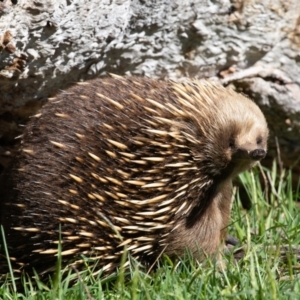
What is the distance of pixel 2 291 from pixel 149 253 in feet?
2.42

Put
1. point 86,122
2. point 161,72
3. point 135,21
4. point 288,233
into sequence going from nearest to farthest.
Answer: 1. point 86,122
2. point 288,233
3. point 135,21
4. point 161,72

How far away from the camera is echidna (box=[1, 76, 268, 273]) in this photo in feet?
11.2

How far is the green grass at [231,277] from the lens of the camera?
2.83 meters

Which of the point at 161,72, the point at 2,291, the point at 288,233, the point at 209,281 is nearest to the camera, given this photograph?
the point at 209,281

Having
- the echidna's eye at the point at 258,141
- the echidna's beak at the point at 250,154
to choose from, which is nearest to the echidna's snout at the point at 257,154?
the echidna's beak at the point at 250,154

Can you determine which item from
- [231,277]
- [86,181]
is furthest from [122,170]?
[231,277]

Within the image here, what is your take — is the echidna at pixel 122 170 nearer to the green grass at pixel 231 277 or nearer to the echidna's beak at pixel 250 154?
the echidna's beak at pixel 250 154

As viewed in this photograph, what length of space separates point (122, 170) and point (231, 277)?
74 centimetres

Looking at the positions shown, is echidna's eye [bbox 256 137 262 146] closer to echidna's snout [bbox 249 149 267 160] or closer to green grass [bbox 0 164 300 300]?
echidna's snout [bbox 249 149 267 160]

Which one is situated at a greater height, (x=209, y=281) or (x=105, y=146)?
(x=105, y=146)

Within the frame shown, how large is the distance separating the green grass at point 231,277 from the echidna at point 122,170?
161mm

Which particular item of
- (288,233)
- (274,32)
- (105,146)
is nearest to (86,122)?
(105,146)

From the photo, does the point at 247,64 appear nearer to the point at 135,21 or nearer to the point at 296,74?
the point at 296,74

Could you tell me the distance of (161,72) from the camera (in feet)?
14.4
